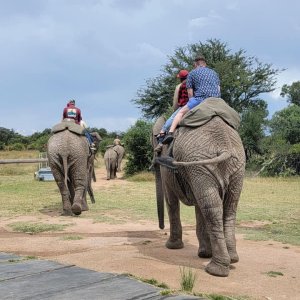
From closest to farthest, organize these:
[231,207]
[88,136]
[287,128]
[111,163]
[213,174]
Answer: [213,174], [231,207], [88,136], [111,163], [287,128]

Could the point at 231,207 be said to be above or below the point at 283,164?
below

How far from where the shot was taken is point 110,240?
7480mm

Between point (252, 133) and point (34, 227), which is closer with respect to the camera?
point (34, 227)

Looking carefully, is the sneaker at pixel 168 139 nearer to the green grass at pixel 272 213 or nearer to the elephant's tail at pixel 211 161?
the elephant's tail at pixel 211 161

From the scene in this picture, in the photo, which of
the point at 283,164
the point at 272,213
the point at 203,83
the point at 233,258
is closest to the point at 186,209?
the point at 272,213

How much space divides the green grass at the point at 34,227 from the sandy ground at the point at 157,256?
0.54 ft

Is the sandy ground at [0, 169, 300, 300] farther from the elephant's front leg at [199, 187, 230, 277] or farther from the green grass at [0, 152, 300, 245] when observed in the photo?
the green grass at [0, 152, 300, 245]

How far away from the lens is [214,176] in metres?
5.18

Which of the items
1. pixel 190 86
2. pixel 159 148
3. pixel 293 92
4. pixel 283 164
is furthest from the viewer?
pixel 293 92

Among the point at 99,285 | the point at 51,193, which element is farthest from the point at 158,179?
the point at 51,193

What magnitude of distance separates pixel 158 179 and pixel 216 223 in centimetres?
180

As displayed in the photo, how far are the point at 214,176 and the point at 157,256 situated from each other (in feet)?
4.94

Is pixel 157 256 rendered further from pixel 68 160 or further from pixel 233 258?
pixel 68 160

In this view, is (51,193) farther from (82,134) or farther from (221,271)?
(221,271)
